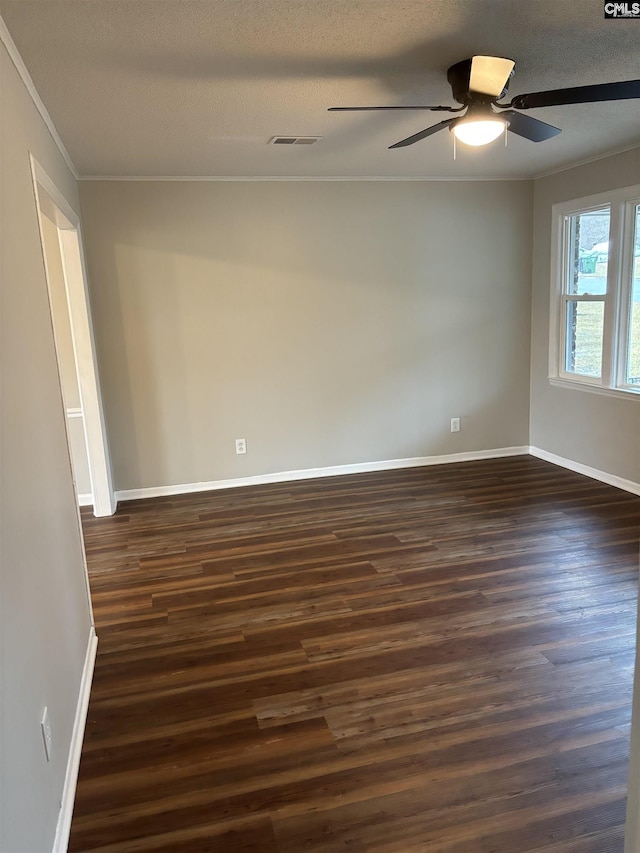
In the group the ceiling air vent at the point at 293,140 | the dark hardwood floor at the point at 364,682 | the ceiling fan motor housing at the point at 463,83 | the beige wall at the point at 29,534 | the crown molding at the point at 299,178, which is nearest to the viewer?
the beige wall at the point at 29,534

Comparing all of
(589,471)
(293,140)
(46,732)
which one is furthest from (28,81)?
(589,471)

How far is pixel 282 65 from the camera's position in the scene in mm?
2588

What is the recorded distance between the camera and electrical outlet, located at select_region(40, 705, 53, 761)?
1.71 metres

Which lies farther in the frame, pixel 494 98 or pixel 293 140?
pixel 293 140

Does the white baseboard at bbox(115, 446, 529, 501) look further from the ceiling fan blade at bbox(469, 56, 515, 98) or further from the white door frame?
the ceiling fan blade at bbox(469, 56, 515, 98)

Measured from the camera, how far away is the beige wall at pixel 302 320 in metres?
4.82

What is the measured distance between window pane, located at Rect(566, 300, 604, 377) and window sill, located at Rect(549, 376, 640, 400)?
11 centimetres

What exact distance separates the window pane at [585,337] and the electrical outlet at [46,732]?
465 centimetres

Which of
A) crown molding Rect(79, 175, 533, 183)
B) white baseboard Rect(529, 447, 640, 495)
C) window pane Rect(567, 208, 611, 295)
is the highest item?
crown molding Rect(79, 175, 533, 183)

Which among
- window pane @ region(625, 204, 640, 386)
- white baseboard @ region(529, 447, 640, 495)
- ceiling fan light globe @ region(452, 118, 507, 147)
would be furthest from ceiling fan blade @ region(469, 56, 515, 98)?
white baseboard @ region(529, 447, 640, 495)

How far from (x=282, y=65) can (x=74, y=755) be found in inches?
111

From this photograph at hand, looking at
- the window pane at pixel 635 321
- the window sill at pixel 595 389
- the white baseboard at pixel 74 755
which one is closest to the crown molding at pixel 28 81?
Answer: the white baseboard at pixel 74 755

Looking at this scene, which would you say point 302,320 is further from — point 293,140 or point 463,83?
point 463,83

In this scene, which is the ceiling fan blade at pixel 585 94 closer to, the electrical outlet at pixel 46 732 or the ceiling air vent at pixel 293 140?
the ceiling air vent at pixel 293 140
